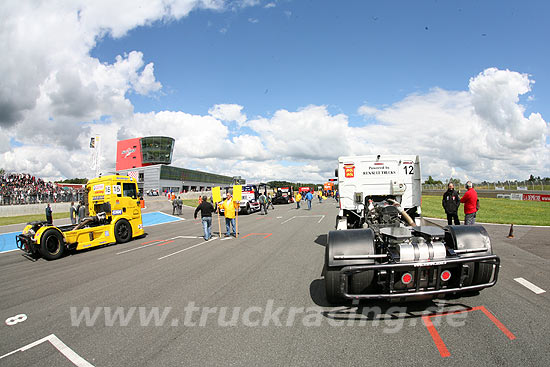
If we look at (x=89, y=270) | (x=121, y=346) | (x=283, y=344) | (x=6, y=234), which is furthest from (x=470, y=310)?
(x=6, y=234)

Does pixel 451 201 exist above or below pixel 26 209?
above

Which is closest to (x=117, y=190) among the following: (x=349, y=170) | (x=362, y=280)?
(x=349, y=170)

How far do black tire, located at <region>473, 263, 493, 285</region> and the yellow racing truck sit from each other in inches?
437

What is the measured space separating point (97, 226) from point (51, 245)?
6.11 ft

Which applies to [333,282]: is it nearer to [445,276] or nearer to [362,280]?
[362,280]

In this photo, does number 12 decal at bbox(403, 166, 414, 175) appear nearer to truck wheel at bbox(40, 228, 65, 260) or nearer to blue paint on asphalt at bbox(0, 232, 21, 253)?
truck wheel at bbox(40, 228, 65, 260)

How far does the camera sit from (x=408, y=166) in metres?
9.38

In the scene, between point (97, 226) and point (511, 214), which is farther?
point (511, 214)

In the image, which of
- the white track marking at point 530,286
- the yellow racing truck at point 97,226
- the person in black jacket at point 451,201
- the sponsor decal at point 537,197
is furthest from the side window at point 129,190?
the sponsor decal at point 537,197

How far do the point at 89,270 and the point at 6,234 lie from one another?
11910 millimetres

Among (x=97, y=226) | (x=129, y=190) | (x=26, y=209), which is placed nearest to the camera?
(x=97, y=226)

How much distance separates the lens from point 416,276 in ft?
12.1

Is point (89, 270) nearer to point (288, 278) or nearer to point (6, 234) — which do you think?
point (288, 278)

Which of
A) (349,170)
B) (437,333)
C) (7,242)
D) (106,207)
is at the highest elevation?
(349,170)
